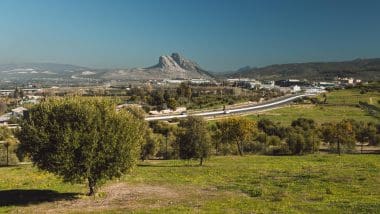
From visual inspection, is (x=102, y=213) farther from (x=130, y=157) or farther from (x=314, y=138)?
(x=314, y=138)

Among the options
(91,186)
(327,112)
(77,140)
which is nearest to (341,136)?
(91,186)

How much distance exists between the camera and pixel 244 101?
178 meters

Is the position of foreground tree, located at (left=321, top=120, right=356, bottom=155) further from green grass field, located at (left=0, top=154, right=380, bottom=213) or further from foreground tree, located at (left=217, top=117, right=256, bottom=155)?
green grass field, located at (left=0, top=154, right=380, bottom=213)

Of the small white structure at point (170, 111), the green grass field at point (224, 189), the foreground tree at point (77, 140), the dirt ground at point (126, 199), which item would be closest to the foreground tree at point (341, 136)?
the green grass field at point (224, 189)

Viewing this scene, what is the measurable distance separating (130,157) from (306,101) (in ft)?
480

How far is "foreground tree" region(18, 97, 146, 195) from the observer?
1173 inches

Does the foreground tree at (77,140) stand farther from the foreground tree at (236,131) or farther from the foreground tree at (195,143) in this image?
the foreground tree at (236,131)

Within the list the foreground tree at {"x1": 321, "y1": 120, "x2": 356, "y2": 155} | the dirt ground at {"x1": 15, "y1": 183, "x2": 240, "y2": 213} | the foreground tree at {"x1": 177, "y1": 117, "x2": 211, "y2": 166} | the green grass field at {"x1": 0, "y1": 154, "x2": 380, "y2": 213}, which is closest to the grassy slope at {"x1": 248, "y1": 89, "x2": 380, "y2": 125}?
the foreground tree at {"x1": 321, "y1": 120, "x2": 356, "y2": 155}

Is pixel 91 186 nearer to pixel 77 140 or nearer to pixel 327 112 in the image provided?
pixel 77 140

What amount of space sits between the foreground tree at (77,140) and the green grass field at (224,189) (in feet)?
7.22

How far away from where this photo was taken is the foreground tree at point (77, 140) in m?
29.8

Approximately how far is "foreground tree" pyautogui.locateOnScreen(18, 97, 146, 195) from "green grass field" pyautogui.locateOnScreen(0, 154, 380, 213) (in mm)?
2202

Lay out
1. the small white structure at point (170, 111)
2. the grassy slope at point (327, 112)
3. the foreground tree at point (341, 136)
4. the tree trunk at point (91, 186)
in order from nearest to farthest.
→ the tree trunk at point (91, 186), the foreground tree at point (341, 136), the grassy slope at point (327, 112), the small white structure at point (170, 111)

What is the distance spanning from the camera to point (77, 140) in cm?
2981
